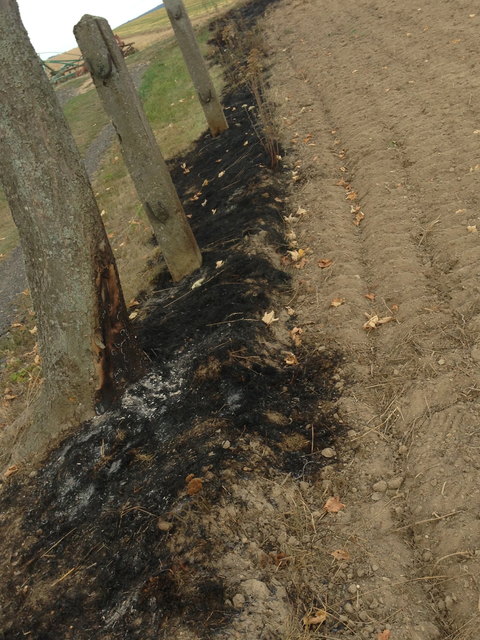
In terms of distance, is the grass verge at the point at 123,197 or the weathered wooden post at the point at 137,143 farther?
the grass verge at the point at 123,197

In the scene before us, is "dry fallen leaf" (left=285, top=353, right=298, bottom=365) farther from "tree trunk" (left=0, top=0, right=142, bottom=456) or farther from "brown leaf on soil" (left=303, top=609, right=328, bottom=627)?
"brown leaf on soil" (left=303, top=609, right=328, bottom=627)

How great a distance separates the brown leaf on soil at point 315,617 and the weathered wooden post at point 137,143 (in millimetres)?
3858

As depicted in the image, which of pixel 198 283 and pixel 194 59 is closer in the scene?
pixel 198 283

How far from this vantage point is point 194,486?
311 centimetres

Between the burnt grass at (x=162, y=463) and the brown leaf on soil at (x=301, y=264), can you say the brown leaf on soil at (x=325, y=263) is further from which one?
the burnt grass at (x=162, y=463)

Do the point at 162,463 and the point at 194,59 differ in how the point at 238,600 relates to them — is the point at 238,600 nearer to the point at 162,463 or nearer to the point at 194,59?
the point at 162,463

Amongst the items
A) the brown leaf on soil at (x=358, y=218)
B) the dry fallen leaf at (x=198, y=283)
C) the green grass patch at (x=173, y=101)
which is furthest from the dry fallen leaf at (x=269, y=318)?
the green grass patch at (x=173, y=101)

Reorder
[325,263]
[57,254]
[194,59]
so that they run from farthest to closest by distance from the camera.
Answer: [194,59] < [325,263] < [57,254]

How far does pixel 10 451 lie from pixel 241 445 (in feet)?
7.19

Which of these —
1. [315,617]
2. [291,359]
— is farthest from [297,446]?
[315,617]

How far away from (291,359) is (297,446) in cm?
90

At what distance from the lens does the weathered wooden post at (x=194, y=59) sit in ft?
29.2

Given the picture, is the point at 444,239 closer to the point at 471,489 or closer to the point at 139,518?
the point at 471,489

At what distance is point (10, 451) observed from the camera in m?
4.41
